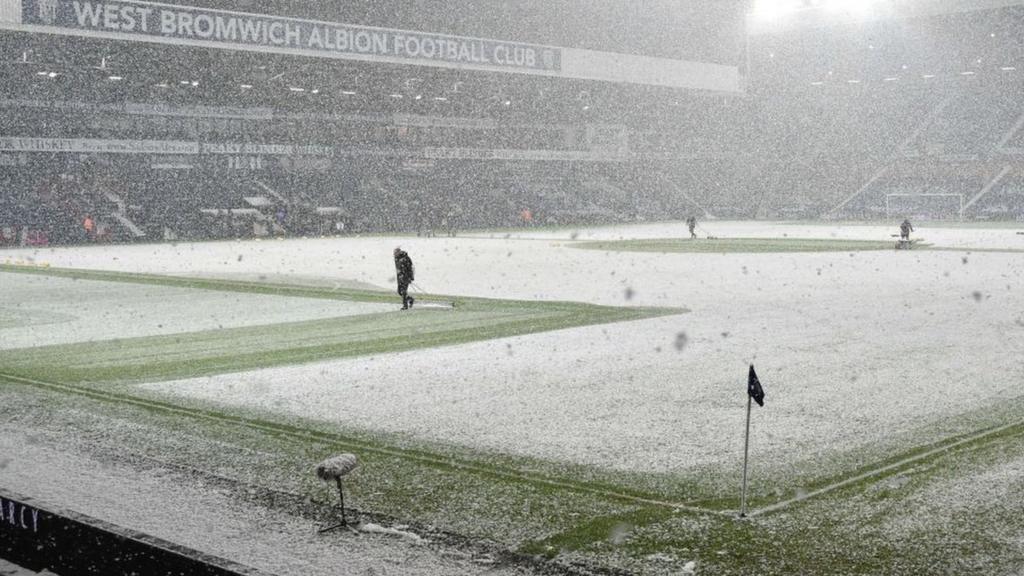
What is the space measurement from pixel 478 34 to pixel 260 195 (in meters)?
16.7

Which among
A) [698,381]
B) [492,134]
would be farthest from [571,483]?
[492,134]

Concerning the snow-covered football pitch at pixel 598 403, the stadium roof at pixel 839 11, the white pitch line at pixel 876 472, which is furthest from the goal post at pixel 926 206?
the white pitch line at pixel 876 472

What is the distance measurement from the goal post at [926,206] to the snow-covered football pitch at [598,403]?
53.2 m

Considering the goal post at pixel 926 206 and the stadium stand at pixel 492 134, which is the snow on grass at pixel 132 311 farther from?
the goal post at pixel 926 206

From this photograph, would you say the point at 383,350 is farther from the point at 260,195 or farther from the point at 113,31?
the point at 260,195

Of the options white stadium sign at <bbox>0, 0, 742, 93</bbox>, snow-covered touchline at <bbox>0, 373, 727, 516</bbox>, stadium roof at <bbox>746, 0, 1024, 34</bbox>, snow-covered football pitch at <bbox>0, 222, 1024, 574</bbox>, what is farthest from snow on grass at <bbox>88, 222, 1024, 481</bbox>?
stadium roof at <bbox>746, 0, 1024, 34</bbox>

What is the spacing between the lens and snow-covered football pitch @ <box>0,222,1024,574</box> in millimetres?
8047

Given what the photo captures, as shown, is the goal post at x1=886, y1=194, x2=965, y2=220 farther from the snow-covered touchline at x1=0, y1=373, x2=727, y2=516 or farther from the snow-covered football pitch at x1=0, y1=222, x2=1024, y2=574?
the snow-covered touchline at x1=0, y1=373, x2=727, y2=516

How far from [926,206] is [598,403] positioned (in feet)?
242

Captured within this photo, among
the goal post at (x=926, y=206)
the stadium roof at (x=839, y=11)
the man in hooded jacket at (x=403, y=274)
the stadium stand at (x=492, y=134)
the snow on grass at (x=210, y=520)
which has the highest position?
the stadium roof at (x=839, y=11)

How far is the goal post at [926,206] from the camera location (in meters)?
77.9

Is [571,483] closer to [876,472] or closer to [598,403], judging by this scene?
[876,472]

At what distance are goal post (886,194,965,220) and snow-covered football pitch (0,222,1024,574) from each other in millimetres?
53161

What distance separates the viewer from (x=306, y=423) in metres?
11.8
